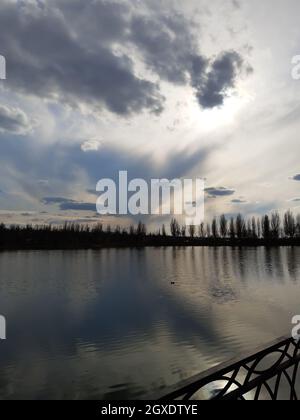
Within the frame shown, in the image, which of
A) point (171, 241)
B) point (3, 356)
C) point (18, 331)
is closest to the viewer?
point (3, 356)

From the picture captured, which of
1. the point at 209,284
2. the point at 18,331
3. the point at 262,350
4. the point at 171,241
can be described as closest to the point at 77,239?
the point at 171,241

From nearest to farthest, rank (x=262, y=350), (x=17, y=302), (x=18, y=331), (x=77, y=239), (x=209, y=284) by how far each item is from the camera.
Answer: (x=262, y=350) → (x=18, y=331) → (x=17, y=302) → (x=209, y=284) → (x=77, y=239)

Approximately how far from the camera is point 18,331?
28.0 ft

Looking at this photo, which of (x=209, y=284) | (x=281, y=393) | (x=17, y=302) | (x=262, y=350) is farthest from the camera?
(x=209, y=284)

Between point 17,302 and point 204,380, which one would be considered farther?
point 17,302

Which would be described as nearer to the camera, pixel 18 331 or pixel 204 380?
pixel 204 380

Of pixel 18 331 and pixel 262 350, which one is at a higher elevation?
pixel 262 350

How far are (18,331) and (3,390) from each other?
3.52 metres

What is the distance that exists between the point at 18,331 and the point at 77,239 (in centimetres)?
8761

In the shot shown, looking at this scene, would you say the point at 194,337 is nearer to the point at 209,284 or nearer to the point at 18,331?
the point at 18,331

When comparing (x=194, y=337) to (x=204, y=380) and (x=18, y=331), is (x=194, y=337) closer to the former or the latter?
(x=18, y=331)

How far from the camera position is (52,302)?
485 inches
